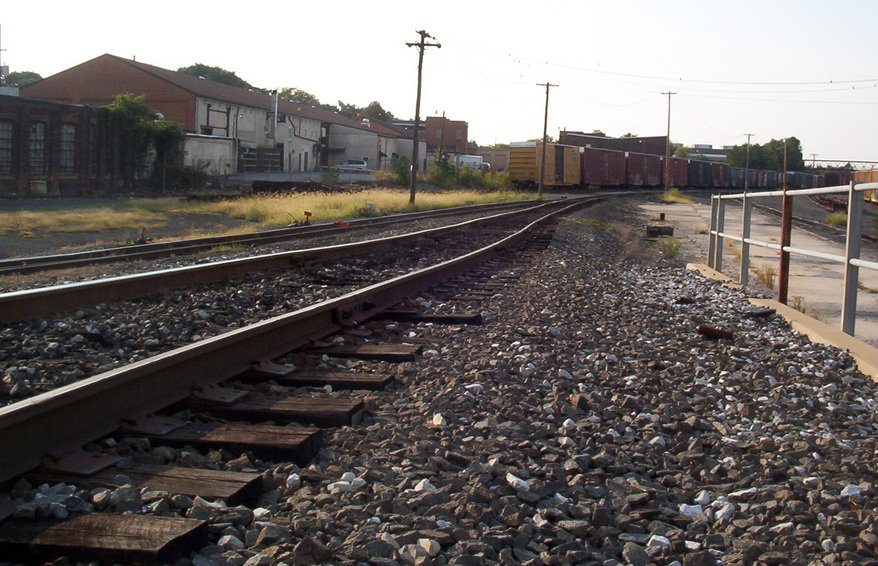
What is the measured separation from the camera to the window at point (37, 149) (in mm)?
35125

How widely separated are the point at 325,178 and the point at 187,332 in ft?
130

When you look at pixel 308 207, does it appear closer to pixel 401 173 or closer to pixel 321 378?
pixel 321 378

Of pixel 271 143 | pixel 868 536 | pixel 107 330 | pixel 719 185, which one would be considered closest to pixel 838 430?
pixel 868 536

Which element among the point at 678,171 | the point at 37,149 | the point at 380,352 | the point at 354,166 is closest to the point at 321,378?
the point at 380,352

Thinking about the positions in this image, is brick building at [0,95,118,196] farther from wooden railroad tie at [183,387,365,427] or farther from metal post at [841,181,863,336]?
metal post at [841,181,863,336]

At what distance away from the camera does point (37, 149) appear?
3544cm

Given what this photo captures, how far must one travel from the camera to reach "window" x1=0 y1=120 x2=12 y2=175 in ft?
111

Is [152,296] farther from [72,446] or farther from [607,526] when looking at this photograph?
[607,526]

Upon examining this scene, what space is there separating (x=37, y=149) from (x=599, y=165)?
38716mm

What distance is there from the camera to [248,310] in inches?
277

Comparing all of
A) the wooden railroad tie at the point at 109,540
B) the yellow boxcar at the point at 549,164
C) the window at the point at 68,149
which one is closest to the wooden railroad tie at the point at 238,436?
the wooden railroad tie at the point at 109,540

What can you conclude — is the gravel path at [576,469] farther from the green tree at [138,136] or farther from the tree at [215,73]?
the tree at [215,73]

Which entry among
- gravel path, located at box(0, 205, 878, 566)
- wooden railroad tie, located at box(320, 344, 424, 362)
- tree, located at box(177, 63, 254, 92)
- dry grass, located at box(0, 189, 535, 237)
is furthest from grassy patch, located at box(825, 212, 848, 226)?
tree, located at box(177, 63, 254, 92)

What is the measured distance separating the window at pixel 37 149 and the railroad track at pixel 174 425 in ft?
112
